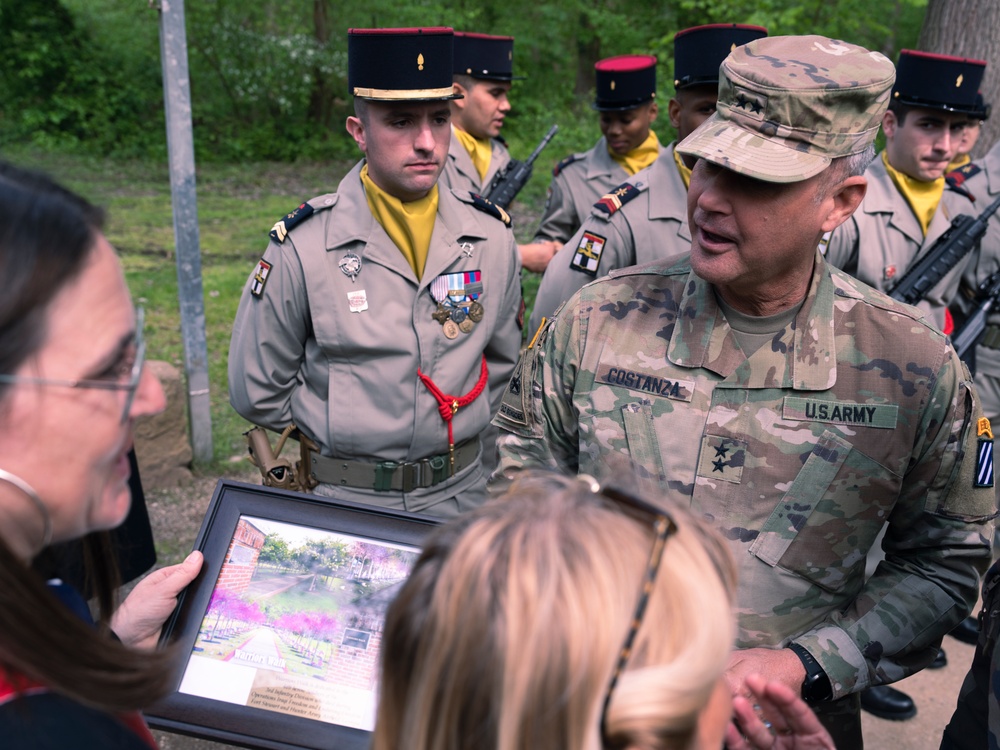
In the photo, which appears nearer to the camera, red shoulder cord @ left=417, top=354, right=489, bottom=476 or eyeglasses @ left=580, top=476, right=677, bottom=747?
eyeglasses @ left=580, top=476, right=677, bottom=747

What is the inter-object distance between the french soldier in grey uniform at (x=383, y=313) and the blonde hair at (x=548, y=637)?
6.58 feet

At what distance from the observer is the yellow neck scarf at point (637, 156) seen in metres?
5.88

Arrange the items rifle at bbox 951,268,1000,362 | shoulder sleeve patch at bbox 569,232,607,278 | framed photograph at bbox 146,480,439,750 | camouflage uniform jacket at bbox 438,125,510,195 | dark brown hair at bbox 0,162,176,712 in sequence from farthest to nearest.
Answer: camouflage uniform jacket at bbox 438,125,510,195, rifle at bbox 951,268,1000,362, shoulder sleeve patch at bbox 569,232,607,278, framed photograph at bbox 146,480,439,750, dark brown hair at bbox 0,162,176,712

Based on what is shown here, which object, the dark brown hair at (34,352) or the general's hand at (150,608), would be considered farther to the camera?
the general's hand at (150,608)

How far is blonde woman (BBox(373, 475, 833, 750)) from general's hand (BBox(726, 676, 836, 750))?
0.38 meters

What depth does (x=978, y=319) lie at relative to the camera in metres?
4.26

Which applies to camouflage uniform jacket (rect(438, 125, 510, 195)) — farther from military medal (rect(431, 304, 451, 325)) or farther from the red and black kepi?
military medal (rect(431, 304, 451, 325))

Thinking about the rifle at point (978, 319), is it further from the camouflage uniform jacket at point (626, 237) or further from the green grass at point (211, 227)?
the green grass at point (211, 227)

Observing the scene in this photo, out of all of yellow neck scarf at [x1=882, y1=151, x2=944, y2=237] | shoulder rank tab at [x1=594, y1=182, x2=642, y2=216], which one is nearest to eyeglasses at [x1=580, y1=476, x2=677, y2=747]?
shoulder rank tab at [x1=594, y1=182, x2=642, y2=216]

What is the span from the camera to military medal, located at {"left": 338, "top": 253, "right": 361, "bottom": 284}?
3.05 metres

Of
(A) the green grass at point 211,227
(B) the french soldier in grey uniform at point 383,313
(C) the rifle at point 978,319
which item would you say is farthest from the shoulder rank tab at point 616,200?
(A) the green grass at point 211,227

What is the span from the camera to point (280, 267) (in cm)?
302

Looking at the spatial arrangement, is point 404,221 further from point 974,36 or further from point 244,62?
point 244,62

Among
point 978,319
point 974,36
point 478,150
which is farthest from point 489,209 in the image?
point 974,36
